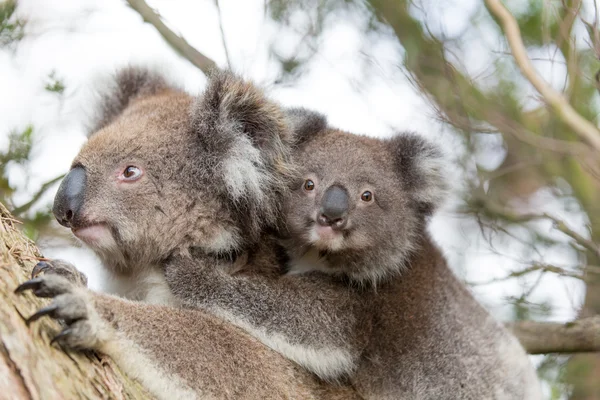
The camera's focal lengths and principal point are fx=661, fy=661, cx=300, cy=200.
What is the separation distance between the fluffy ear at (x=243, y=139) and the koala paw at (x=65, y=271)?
0.91 metres

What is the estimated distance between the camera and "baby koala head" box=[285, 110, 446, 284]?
12.0ft

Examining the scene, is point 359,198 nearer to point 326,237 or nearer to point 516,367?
point 326,237

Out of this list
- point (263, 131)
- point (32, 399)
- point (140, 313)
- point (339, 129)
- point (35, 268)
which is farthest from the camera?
point (339, 129)

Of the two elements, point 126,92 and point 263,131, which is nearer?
point 263,131

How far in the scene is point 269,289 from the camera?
3.45 metres

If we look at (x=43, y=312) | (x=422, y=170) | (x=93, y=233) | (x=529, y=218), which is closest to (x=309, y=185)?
(x=422, y=170)

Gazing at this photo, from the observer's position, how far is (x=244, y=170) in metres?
3.55

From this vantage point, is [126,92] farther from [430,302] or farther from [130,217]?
[430,302]

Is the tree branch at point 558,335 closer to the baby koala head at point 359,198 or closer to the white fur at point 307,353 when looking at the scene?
the baby koala head at point 359,198

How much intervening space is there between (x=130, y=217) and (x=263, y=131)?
0.86 m

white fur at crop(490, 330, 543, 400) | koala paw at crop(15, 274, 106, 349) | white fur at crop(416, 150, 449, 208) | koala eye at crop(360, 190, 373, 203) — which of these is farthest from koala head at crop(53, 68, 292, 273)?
white fur at crop(490, 330, 543, 400)

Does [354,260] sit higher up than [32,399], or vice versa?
[354,260]

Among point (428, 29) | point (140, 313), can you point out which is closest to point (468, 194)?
point (428, 29)

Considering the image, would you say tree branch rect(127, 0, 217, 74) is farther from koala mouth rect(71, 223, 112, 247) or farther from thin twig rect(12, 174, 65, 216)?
koala mouth rect(71, 223, 112, 247)
